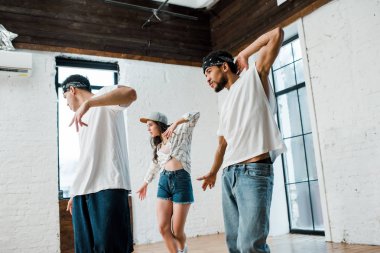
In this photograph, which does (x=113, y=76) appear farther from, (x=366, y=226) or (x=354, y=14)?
(x=366, y=226)

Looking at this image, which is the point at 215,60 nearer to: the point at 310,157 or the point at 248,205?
the point at 248,205

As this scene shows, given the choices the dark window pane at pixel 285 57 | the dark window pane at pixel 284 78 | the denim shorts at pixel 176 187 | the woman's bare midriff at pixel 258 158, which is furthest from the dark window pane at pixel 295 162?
the woman's bare midriff at pixel 258 158

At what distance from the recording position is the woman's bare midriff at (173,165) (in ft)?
10.5

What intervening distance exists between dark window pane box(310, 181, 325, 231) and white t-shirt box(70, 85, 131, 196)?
3.96 m

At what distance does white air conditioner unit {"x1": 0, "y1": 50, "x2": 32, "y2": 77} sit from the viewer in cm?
488

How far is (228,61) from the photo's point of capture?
2.07 metres

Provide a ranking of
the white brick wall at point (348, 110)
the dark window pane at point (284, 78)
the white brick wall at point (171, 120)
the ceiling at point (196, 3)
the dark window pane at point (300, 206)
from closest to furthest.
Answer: the white brick wall at point (348, 110), the dark window pane at point (300, 206), the dark window pane at point (284, 78), the white brick wall at point (171, 120), the ceiling at point (196, 3)

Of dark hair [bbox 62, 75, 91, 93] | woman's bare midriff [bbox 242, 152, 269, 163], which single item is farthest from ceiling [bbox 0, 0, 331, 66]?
dark hair [bbox 62, 75, 91, 93]

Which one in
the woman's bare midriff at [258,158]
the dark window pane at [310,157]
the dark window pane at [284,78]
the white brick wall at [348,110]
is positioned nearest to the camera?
the woman's bare midriff at [258,158]

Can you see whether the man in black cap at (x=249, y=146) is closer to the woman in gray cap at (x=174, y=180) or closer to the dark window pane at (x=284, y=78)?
the woman in gray cap at (x=174, y=180)

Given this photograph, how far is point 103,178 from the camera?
1.76m

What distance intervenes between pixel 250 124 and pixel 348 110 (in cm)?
275

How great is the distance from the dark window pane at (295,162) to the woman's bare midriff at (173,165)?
280 cm

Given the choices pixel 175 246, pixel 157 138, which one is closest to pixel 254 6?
pixel 157 138
